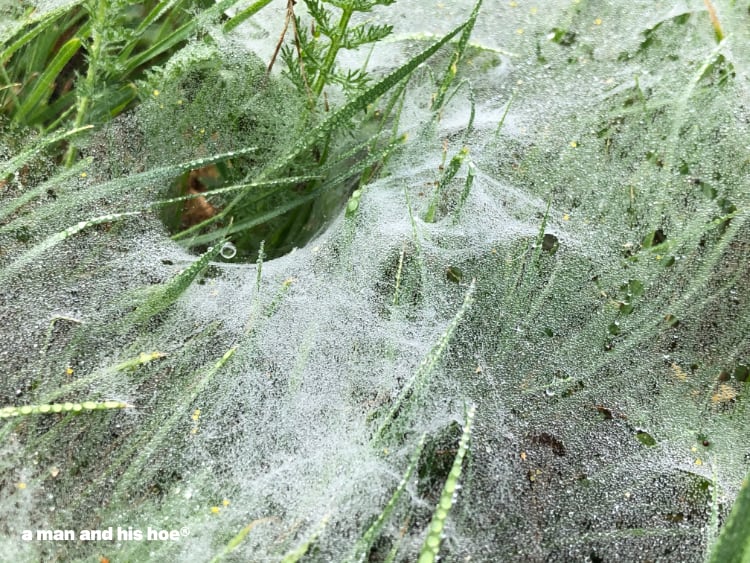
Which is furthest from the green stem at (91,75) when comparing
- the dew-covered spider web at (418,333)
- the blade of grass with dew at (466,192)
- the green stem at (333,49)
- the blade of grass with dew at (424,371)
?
the blade of grass with dew at (424,371)

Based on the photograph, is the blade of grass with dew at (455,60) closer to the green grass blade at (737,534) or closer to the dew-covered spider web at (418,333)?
the dew-covered spider web at (418,333)

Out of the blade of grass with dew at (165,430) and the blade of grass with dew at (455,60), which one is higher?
the blade of grass with dew at (455,60)

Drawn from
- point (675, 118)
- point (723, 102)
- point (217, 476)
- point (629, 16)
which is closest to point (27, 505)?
point (217, 476)

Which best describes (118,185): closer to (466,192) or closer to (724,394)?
(466,192)

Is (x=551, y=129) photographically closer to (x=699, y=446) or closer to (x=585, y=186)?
(x=585, y=186)

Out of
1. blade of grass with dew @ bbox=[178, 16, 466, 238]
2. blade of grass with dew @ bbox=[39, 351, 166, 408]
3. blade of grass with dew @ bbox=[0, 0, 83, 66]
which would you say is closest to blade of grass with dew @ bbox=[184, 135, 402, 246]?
blade of grass with dew @ bbox=[178, 16, 466, 238]

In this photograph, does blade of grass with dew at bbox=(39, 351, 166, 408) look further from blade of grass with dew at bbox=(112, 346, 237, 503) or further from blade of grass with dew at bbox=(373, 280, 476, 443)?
blade of grass with dew at bbox=(373, 280, 476, 443)
